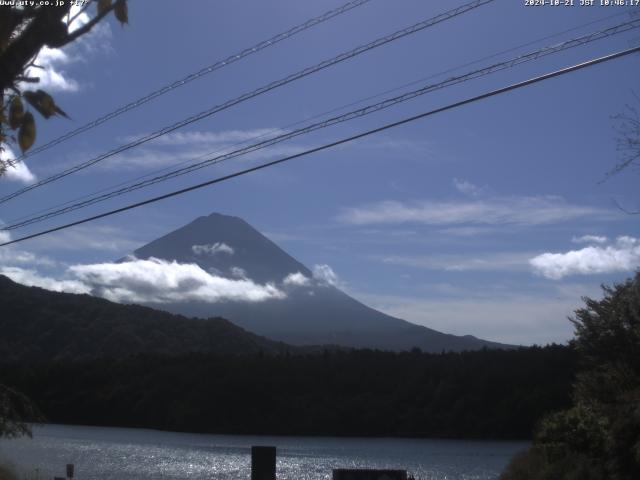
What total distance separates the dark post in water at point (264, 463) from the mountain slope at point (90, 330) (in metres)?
83.0

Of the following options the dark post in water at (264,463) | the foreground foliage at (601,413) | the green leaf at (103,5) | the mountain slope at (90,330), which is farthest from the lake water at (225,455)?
the green leaf at (103,5)

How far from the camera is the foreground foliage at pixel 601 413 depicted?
1419 centimetres

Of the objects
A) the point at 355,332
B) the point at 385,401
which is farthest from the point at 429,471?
the point at 355,332

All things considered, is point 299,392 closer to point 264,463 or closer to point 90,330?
point 90,330

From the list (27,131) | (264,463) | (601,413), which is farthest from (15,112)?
(601,413)

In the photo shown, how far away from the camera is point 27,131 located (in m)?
4.18

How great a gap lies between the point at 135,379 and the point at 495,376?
1395 inches

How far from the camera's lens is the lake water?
1692 inches

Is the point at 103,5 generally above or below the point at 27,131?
above

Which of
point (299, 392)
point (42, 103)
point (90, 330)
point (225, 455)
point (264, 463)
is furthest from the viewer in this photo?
point (90, 330)

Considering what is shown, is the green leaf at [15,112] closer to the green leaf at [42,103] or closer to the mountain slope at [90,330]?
the green leaf at [42,103]

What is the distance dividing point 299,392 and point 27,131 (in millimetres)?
73662

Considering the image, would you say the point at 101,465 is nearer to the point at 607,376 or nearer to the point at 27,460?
the point at 27,460

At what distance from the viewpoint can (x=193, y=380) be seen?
77812 millimetres
